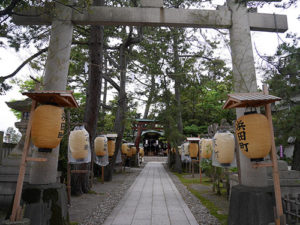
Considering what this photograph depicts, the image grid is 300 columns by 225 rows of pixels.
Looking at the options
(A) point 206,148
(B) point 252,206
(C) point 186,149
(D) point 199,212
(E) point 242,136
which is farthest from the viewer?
(C) point 186,149

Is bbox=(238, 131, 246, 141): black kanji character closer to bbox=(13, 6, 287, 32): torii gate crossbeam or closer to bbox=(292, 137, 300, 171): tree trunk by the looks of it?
bbox=(13, 6, 287, 32): torii gate crossbeam

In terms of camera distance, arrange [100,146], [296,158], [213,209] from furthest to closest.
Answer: [100,146]
[296,158]
[213,209]

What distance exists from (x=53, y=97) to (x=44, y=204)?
76.3 inches

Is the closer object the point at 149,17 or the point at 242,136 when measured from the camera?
the point at 242,136

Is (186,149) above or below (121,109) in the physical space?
below

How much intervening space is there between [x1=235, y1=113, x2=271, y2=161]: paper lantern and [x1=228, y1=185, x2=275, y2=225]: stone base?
80cm

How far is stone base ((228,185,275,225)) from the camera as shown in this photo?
378 cm

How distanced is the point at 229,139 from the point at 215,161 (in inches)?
27.2

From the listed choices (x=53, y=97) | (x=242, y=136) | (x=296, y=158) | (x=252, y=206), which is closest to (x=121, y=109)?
(x=296, y=158)

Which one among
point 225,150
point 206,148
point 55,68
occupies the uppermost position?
point 55,68

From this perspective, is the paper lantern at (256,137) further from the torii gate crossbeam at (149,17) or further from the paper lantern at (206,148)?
the paper lantern at (206,148)

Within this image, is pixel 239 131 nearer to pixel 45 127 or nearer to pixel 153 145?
pixel 45 127

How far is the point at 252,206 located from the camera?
3.86 m

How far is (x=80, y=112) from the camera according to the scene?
13430 mm
